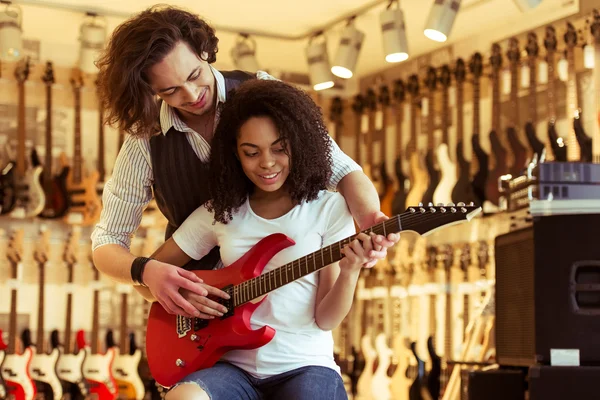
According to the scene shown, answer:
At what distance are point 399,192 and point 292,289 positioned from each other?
3.62 meters

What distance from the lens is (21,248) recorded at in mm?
5535

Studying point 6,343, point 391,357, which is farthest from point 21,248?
point 391,357

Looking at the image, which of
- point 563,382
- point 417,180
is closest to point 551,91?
point 417,180

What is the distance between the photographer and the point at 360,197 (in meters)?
1.99

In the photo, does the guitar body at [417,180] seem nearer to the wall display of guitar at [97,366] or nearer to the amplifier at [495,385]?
the wall display of guitar at [97,366]

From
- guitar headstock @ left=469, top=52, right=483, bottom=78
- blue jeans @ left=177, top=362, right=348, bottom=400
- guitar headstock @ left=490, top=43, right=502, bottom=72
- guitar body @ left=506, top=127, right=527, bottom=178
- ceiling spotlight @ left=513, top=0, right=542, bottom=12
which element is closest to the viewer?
blue jeans @ left=177, top=362, right=348, bottom=400

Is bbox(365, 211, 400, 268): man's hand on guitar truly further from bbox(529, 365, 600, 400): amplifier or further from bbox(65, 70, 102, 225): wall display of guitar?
bbox(65, 70, 102, 225): wall display of guitar

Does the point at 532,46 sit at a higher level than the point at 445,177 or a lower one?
higher

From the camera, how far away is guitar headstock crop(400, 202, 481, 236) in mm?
1774

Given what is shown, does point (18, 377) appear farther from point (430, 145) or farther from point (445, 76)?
point (445, 76)

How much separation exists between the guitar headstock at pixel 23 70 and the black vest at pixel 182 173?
12.3ft

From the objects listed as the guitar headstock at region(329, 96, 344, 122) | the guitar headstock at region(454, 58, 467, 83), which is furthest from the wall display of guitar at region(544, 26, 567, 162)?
the guitar headstock at region(329, 96, 344, 122)

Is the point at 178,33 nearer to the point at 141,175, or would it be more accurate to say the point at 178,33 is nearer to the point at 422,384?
the point at 141,175

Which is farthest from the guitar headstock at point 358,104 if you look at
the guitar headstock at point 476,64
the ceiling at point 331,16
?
the guitar headstock at point 476,64
